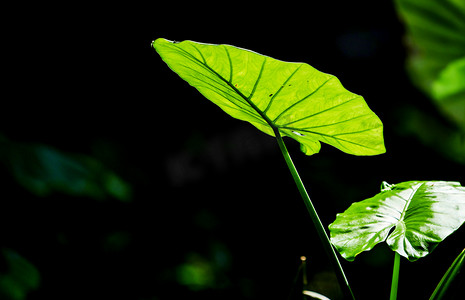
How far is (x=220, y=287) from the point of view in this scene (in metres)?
2.09

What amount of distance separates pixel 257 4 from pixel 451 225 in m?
2.38

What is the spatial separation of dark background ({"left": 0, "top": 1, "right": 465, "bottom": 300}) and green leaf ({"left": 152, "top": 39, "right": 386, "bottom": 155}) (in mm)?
1457

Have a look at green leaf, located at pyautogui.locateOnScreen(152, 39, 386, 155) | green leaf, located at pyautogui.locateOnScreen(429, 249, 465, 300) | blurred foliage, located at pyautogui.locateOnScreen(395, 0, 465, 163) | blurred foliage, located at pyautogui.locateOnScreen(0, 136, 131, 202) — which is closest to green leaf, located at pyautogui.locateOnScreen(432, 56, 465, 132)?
blurred foliage, located at pyautogui.locateOnScreen(395, 0, 465, 163)

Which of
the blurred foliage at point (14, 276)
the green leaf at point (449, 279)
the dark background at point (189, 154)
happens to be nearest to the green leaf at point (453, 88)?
the green leaf at point (449, 279)

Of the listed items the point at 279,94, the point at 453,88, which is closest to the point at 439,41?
the point at 453,88

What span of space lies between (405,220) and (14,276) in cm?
133

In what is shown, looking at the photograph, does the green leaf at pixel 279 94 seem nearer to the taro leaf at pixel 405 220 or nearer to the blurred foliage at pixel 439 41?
the taro leaf at pixel 405 220

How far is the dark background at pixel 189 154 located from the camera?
6.75 ft

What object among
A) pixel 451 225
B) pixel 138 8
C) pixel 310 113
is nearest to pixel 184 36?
pixel 138 8

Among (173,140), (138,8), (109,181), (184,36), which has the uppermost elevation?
(138,8)

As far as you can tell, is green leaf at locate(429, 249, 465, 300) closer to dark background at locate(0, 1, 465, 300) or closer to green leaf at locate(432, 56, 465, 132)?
green leaf at locate(432, 56, 465, 132)

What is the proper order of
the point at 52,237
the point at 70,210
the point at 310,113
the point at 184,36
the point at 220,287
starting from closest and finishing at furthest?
the point at 310,113, the point at 52,237, the point at 70,210, the point at 220,287, the point at 184,36

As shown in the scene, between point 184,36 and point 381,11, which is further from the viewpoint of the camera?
point 381,11

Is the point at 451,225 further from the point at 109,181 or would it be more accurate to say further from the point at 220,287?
the point at 220,287
